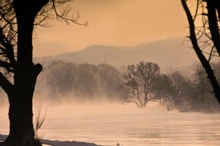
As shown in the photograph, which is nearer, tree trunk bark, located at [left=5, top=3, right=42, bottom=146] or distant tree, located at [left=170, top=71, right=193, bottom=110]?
tree trunk bark, located at [left=5, top=3, right=42, bottom=146]

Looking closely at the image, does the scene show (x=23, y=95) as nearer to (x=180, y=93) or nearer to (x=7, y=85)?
(x=7, y=85)

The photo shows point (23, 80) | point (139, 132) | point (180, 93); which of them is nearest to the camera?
point (23, 80)

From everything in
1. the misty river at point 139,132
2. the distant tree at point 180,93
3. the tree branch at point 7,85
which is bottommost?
the misty river at point 139,132

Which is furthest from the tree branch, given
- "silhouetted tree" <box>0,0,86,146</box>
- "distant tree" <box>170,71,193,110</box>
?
"distant tree" <box>170,71,193,110</box>

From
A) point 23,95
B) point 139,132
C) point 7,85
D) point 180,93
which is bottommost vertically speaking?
point 139,132

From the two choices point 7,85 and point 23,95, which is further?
point 7,85

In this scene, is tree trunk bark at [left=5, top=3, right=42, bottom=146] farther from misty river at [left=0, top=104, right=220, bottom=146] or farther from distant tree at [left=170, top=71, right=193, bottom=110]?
distant tree at [left=170, top=71, right=193, bottom=110]

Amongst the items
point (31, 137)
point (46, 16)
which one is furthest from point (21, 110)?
point (46, 16)

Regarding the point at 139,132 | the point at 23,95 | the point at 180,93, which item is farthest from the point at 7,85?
the point at 180,93

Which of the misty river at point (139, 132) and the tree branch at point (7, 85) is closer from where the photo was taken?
the tree branch at point (7, 85)

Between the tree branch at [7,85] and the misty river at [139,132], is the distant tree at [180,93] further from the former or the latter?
the tree branch at [7,85]

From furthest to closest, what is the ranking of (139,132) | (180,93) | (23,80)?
(180,93)
(139,132)
(23,80)

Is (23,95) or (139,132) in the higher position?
(23,95)

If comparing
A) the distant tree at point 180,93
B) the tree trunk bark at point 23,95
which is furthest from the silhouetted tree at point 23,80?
the distant tree at point 180,93
